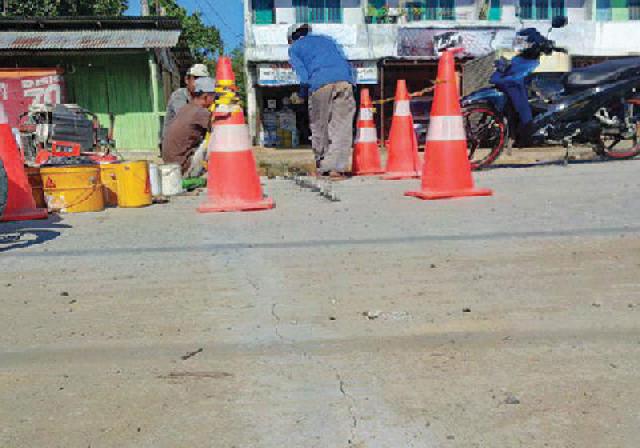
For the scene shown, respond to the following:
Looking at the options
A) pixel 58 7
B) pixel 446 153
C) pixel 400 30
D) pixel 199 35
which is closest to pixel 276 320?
pixel 446 153

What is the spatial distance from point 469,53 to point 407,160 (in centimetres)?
1638

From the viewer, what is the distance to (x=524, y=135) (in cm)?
737

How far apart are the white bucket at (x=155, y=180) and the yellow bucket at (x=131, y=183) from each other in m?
0.43

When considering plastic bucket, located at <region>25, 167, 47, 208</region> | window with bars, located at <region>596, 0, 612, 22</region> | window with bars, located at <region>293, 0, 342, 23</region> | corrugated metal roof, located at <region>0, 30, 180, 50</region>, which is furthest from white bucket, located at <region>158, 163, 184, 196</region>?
window with bars, located at <region>596, 0, 612, 22</region>

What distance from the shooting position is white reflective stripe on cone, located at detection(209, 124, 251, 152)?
474cm

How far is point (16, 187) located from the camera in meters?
4.67

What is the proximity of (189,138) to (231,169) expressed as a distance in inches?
87.6

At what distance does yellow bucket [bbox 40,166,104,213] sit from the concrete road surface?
126cm

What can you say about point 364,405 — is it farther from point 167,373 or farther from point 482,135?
point 482,135

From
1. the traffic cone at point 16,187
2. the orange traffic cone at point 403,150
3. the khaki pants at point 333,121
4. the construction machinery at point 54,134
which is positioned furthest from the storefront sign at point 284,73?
the traffic cone at point 16,187

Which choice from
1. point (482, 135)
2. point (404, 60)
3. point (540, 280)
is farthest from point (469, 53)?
point (540, 280)

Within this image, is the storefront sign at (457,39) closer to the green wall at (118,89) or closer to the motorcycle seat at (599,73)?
the green wall at (118,89)

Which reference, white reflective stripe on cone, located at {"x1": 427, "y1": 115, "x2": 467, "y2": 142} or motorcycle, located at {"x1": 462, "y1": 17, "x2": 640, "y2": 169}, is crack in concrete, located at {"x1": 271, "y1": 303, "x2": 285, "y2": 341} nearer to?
white reflective stripe on cone, located at {"x1": 427, "y1": 115, "x2": 467, "y2": 142}

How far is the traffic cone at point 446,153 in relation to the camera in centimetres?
478
